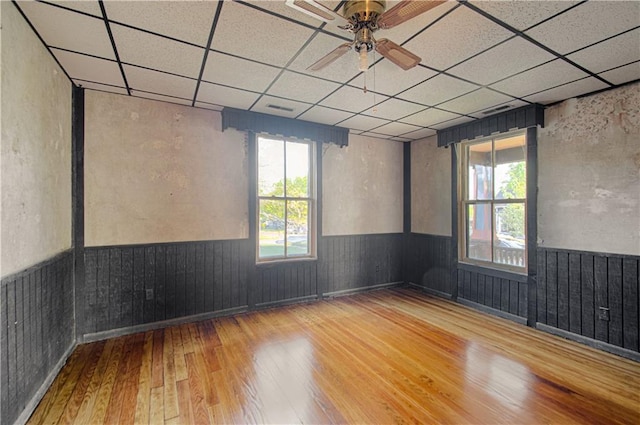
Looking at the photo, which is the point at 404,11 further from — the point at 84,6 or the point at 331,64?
the point at 84,6

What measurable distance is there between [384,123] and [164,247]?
351 centimetres

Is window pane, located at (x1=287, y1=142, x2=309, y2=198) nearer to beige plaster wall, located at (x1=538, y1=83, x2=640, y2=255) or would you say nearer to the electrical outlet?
beige plaster wall, located at (x1=538, y1=83, x2=640, y2=255)

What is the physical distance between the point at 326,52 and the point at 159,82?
1822mm

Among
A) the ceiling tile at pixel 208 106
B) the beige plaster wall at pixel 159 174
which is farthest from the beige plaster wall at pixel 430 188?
the ceiling tile at pixel 208 106

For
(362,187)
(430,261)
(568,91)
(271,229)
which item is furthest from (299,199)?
(568,91)

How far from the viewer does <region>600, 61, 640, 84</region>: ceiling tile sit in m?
2.68

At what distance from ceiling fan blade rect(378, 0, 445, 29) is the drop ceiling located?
0.24m

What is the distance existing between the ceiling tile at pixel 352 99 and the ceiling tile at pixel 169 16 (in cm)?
156

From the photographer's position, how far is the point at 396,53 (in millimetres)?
2045

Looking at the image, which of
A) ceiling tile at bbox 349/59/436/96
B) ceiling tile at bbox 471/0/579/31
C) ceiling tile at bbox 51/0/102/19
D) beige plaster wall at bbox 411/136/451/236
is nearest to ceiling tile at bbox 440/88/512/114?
ceiling tile at bbox 349/59/436/96

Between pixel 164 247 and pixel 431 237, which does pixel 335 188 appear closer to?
pixel 431 237

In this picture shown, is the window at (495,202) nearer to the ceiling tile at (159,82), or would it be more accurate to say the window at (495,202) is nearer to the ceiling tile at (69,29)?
the ceiling tile at (159,82)

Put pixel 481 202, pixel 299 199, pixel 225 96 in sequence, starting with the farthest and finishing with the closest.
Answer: pixel 299 199, pixel 481 202, pixel 225 96

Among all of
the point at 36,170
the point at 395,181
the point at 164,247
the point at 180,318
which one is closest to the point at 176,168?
the point at 164,247
